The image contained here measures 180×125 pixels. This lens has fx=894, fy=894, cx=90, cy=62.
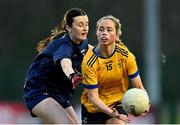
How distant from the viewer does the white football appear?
1018 centimetres

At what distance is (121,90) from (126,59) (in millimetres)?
448

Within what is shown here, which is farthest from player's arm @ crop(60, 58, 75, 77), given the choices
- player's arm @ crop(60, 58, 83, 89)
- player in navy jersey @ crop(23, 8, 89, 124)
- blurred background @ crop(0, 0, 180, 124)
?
blurred background @ crop(0, 0, 180, 124)

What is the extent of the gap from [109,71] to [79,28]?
0.63 metres

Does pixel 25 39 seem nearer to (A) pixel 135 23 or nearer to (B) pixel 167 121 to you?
(A) pixel 135 23

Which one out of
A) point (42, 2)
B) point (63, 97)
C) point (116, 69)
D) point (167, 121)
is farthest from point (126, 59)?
point (42, 2)

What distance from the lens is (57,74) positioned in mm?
10719

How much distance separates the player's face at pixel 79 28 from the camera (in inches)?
415

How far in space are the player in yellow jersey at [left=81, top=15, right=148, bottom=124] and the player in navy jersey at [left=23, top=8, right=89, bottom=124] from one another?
0.21 meters

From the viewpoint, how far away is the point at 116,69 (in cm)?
1042

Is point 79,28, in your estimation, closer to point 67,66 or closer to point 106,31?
point 106,31

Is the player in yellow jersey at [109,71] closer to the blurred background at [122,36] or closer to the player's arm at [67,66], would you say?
the player's arm at [67,66]

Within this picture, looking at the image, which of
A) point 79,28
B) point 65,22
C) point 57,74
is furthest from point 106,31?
point 57,74

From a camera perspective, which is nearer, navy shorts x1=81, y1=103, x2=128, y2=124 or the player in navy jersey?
the player in navy jersey

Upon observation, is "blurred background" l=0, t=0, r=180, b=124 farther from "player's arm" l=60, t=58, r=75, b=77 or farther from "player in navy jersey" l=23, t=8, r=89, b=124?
"player's arm" l=60, t=58, r=75, b=77
